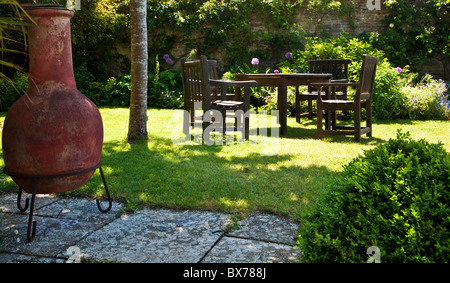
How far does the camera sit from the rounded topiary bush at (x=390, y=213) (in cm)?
160

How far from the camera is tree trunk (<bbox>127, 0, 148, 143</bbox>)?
16.9ft

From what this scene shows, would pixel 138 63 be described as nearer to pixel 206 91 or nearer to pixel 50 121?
pixel 206 91

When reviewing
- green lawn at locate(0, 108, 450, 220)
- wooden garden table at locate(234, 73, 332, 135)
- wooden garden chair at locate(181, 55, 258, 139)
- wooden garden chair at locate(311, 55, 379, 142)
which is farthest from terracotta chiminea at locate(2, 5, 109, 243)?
wooden garden table at locate(234, 73, 332, 135)

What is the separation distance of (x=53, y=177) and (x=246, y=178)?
6.02ft

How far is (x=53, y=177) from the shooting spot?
2400mm

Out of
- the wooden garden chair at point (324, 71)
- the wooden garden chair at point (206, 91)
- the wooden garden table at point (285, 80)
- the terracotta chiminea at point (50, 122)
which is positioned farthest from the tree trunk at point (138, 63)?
the wooden garden chair at point (324, 71)

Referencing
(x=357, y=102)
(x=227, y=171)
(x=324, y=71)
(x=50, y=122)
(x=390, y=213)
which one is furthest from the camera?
(x=324, y=71)

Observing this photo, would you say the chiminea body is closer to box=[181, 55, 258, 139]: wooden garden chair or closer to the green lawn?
the green lawn

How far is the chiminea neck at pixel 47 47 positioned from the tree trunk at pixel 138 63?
2.72m

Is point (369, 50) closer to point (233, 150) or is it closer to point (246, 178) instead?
point (233, 150)

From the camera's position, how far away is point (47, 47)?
246 cm

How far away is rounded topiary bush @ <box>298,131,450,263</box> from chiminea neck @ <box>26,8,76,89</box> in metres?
1.78

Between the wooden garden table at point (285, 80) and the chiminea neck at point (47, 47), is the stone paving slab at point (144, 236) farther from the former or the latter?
the wooden garden table at point (285, 80)

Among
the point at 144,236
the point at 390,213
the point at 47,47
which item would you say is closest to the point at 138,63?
the point at 47,47
